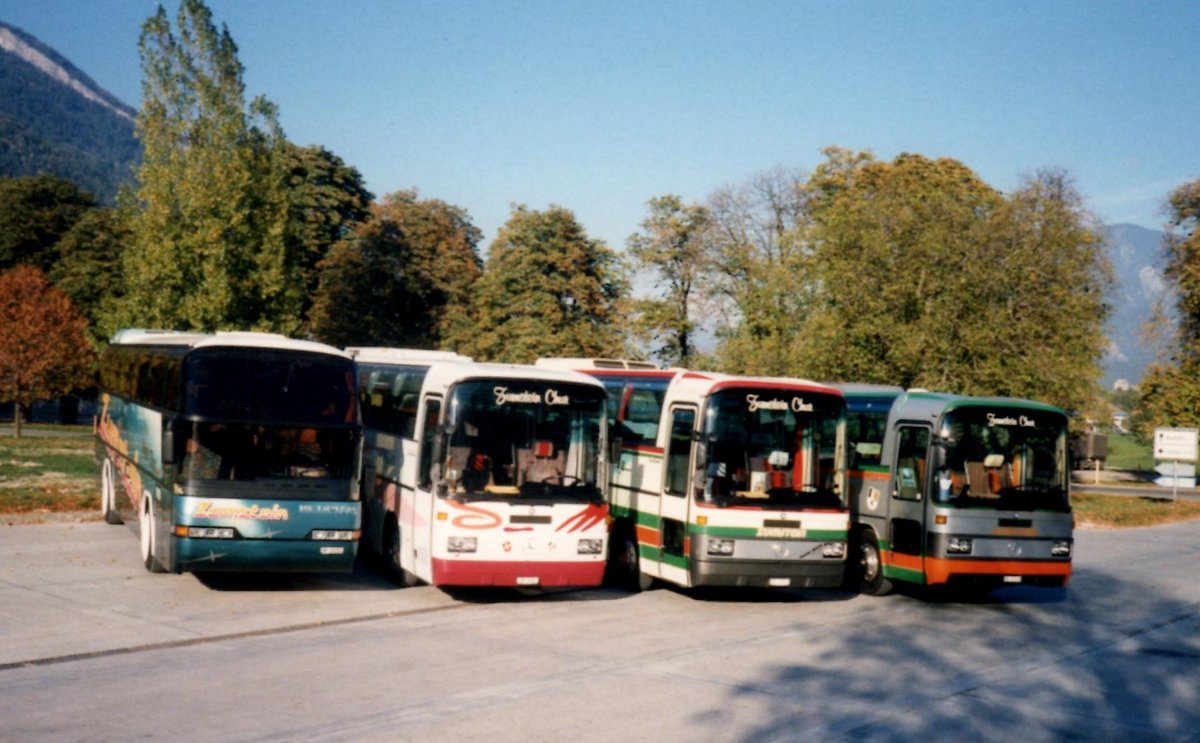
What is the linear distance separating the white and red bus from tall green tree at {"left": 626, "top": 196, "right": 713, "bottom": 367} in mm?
39576

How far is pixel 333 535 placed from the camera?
16000 mm

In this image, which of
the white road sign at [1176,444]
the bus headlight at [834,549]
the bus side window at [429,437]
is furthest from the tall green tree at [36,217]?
the bus headlight at [834,549]

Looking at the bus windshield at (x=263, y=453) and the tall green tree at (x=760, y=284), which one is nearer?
the bus windshield at (x=263, y=453)

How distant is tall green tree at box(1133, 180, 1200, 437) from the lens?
45.2 m

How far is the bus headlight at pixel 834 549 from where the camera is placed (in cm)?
1666

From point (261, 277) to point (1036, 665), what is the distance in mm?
39456

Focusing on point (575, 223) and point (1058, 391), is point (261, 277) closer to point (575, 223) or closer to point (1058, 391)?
point (575, 223)

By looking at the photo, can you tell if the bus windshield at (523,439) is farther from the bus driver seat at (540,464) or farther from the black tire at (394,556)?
the black tire at (394,556)

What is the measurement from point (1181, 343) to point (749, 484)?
128 ft

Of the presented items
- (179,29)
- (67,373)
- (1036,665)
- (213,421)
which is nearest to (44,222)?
(67,373)

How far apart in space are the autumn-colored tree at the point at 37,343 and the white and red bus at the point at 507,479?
150 ft

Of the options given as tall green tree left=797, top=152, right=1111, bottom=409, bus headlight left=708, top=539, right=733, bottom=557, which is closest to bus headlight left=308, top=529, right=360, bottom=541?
bus headlight left=708, top=539, right=733, bottom=557

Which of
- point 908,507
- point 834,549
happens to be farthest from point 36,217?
point 834,549

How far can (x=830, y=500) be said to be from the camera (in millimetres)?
16812
